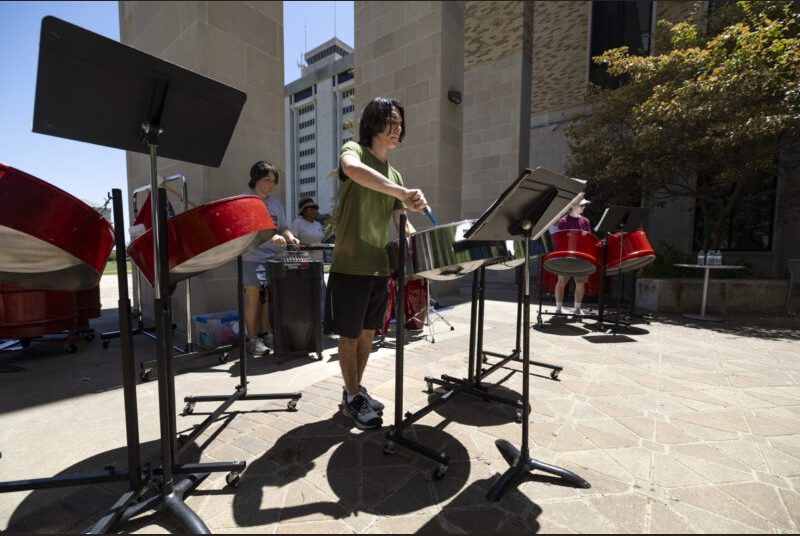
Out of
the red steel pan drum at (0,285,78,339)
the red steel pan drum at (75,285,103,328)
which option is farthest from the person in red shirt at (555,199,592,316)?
the red steel pan drum at (75,285,103,328)

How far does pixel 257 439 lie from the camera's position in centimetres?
176

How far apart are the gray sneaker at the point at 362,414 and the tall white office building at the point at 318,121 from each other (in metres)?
47.6

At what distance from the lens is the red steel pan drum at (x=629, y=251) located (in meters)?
3.90

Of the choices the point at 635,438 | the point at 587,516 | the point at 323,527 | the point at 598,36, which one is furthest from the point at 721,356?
the point at 598,36

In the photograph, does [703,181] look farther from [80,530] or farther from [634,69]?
[80,530]

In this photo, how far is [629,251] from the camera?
12.9 feet

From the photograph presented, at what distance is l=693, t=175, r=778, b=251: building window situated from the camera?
735cm

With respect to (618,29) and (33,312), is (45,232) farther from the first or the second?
(618,29)

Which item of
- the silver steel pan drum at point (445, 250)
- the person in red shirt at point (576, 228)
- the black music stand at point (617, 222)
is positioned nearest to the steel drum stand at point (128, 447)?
the silver steel pan drum at point (445, 250)

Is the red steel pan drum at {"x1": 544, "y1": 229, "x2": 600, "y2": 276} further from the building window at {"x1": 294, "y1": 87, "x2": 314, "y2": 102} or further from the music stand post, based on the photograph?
the building window at {"x1": 294, "y1": 87, "x2": 314, "y2": 102}

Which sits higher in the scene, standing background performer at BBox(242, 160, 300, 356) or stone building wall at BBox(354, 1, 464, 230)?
stone building wall at BBox(354, 1, 464, 230)

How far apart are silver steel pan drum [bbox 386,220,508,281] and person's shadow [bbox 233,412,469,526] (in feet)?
2.70

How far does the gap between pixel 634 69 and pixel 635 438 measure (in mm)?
6242

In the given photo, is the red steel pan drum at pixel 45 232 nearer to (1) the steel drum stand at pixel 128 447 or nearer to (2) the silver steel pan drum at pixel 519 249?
(1) the steel drum stand at pixel 128 447
